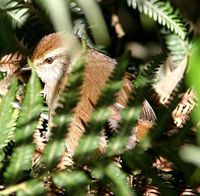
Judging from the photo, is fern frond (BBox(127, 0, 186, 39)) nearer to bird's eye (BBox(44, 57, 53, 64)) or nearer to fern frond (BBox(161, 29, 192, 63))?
fern frond (BBox(161, 29, 192, 63))

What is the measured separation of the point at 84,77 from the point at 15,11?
663mm

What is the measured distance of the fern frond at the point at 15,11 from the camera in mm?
3264

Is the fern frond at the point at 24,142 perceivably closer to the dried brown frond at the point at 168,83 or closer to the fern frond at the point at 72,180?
the fern frond at the point at 72,180

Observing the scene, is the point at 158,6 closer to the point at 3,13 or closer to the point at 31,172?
the point at 3,13

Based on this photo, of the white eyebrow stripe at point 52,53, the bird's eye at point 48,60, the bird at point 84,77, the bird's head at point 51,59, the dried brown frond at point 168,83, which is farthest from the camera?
the bird's eye at point 48,60

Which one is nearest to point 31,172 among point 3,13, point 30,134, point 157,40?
point 30,134

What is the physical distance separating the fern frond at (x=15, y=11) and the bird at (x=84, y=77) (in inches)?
9.9

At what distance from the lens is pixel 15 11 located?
3.29 m

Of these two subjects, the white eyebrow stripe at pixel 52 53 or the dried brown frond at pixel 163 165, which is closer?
the dried brown frond at pixel 163 165

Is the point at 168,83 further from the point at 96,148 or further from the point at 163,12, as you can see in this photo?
the point at 96,148

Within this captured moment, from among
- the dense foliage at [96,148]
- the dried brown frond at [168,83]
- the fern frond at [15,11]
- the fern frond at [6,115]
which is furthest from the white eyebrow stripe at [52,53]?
the fern frond at [6,115]

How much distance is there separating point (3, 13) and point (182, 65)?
109 cm

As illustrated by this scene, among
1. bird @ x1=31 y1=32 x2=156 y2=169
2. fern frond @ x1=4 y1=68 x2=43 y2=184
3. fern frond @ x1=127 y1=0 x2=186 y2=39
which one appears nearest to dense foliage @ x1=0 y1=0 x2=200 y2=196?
fern frond @ x1=4 y1=68 x2=43 y2=184

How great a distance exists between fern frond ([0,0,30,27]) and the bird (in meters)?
0.25
